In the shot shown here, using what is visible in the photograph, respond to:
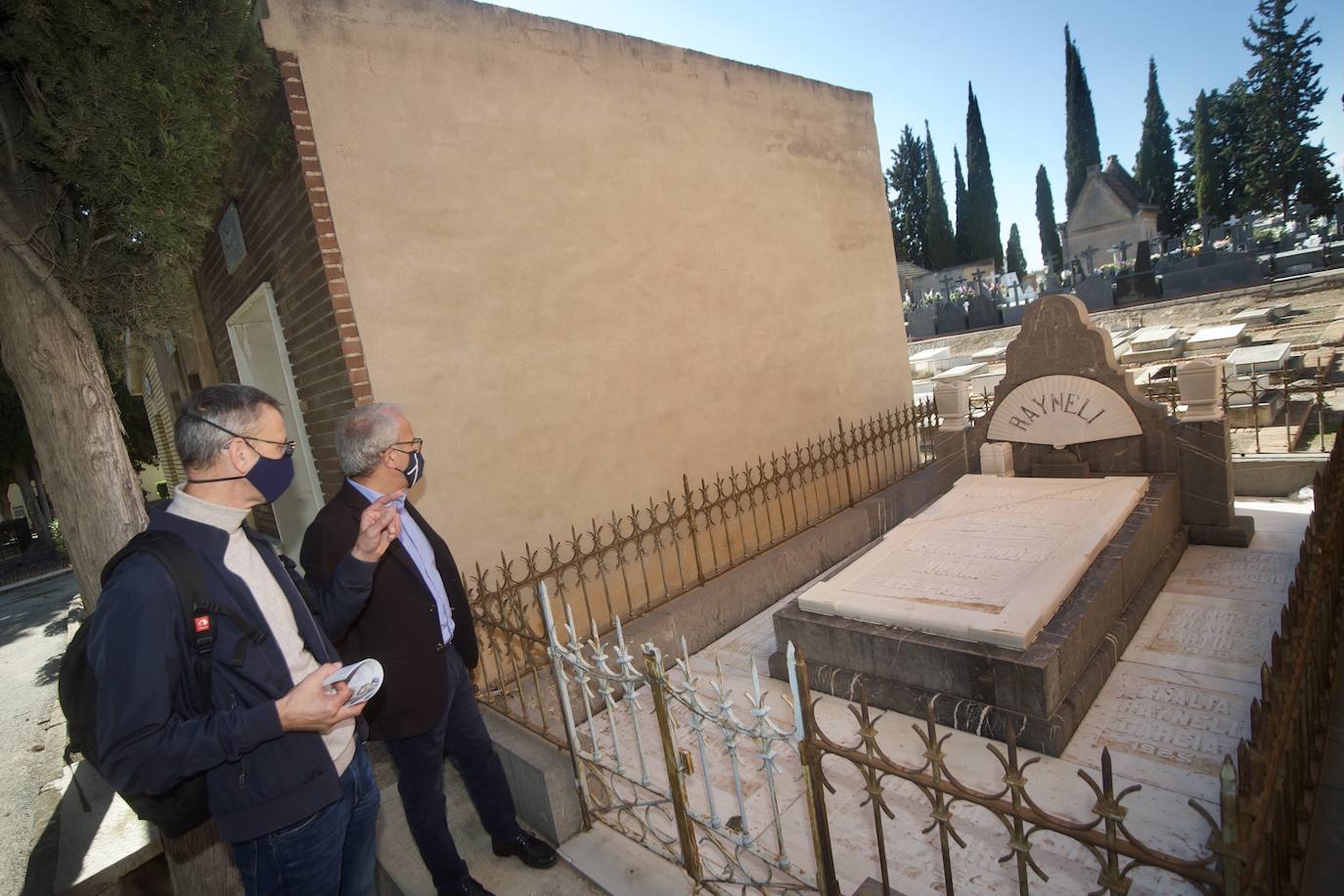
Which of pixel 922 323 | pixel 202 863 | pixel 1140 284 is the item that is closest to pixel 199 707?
pixel 202 863

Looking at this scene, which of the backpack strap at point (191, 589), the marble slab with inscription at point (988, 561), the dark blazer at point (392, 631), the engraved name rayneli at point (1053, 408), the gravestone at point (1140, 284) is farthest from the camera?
the gravestone at point (1140, 284)

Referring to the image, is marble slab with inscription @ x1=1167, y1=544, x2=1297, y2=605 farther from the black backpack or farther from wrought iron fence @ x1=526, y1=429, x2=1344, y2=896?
the black backpack

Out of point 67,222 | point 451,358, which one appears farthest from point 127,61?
point 451,358

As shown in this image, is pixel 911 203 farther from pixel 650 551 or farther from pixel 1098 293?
pixel 650 551

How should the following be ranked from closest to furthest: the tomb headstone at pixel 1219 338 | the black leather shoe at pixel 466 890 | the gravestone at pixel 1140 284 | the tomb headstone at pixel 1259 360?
the black leather shoe at pixel 466 890 < the tomb headstone at pixel 1259 360 < the tomb headstone at pixel 1219 338 < the gravestone at pixel 1140 284

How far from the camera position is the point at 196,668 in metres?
1.83

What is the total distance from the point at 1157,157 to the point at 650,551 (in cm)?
4707

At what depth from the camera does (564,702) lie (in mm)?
3186

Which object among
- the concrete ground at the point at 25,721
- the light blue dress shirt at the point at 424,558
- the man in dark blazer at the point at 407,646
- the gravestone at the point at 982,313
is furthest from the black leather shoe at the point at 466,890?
the gravestone at the point at 982,313

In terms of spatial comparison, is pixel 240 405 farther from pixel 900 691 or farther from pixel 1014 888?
pixel 900 691

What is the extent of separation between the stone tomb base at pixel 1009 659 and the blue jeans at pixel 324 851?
8.13 ft

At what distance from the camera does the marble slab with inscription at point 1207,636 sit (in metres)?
3.91

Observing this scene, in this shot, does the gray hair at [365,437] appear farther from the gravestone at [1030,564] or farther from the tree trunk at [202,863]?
the gravestone at [1030,564]

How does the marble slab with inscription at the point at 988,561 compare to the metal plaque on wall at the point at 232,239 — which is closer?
the marble slab with inscription at the point at 988,561
